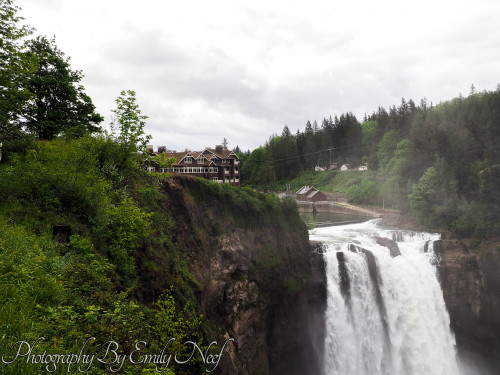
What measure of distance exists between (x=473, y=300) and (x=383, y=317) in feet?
38.4

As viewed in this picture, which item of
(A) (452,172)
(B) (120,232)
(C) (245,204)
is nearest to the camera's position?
(B) (120,232)

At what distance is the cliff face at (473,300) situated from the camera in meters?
28.2

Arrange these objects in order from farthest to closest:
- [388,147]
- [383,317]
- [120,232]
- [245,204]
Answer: [388,147]
[383,317]
[245,204]
[120,232]

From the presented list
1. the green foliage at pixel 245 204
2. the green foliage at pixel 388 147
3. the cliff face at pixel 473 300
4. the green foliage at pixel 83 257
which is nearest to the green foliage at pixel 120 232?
the green foliage at pixel 83 257

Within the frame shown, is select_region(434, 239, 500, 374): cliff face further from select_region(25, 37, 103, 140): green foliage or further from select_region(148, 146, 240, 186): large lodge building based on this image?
select_region(25, 37, 103, 140): green foliage

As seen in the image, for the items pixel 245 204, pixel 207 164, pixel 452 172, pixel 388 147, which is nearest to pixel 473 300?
pixel 452 172

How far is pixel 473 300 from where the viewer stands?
29.6m

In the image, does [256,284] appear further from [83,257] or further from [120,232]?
[83,257]

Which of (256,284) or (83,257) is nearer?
(83,257)

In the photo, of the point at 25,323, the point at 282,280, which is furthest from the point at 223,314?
the point at 25,323

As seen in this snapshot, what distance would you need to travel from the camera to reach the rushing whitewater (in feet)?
79.4

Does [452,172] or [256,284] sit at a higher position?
[452,172]

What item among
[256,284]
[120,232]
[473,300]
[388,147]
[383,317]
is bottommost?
[473,300]

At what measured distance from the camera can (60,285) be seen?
20.0 ft
